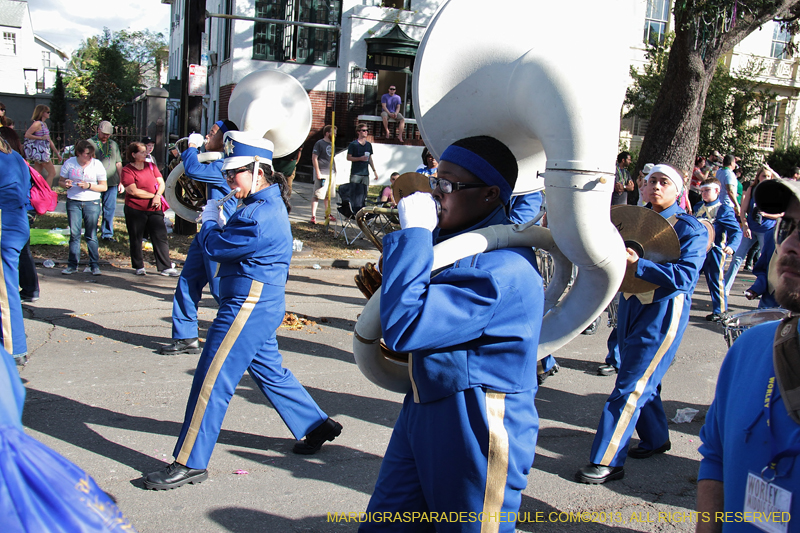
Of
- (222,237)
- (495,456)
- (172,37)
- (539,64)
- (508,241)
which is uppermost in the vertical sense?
(172,37)

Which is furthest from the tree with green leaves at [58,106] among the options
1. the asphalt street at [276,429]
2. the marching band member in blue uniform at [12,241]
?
the marching band member in blue uniform at [12,241]

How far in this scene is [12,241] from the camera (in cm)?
550

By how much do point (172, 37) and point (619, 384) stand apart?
4405 centimetres

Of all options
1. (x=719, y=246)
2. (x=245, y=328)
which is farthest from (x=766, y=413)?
(x=719, y=246)

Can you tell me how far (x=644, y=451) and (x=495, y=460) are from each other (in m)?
2.83

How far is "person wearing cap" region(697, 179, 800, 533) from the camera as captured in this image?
1.43m

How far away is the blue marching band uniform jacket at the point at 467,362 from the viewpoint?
198 centimetres

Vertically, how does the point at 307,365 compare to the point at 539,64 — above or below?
below

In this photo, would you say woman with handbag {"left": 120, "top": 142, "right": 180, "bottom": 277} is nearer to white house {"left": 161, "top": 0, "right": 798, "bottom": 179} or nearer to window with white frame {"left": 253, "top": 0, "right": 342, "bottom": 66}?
white house {"left": 161, "top": 0, "right": 798, "bottom": 179}

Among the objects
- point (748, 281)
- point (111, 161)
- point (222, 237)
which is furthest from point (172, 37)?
point (222, 237)

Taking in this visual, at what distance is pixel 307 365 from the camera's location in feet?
20.1

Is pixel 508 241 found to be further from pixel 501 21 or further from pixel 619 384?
pixel 619 384

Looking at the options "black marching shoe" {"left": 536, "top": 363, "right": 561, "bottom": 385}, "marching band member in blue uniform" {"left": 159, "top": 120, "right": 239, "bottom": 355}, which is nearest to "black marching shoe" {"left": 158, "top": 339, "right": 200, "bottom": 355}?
"marching band member in blue uniform" {"left": 159, "top": 120, "right": 239, "bottom": 355}

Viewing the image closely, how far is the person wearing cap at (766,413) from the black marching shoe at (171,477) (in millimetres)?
2905
